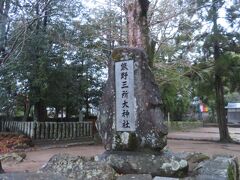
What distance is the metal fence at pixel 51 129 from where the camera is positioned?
14695mm

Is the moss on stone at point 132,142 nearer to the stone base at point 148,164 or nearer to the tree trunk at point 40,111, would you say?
the stone base at point 148,164

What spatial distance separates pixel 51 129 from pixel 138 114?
32.5ft

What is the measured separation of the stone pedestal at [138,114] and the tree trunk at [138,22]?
282cm

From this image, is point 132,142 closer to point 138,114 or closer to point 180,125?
point 138,114

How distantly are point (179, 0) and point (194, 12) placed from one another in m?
1.35

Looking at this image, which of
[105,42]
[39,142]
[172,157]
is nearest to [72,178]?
[172,157]

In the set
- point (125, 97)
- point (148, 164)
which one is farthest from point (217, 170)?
point (125, 97)

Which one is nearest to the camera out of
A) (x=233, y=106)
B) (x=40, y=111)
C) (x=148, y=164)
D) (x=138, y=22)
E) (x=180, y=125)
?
(x=148, y=164)

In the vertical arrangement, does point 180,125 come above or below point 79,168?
above

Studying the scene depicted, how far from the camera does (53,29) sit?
1565 cm

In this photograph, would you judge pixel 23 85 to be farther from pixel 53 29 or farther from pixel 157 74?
pixel 157 74

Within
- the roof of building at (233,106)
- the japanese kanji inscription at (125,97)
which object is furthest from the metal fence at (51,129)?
the roof of building at (233,106)

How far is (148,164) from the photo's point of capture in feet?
18.4

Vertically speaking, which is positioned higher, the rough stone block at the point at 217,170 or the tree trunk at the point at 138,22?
the tree trunk at the point at 138,22
